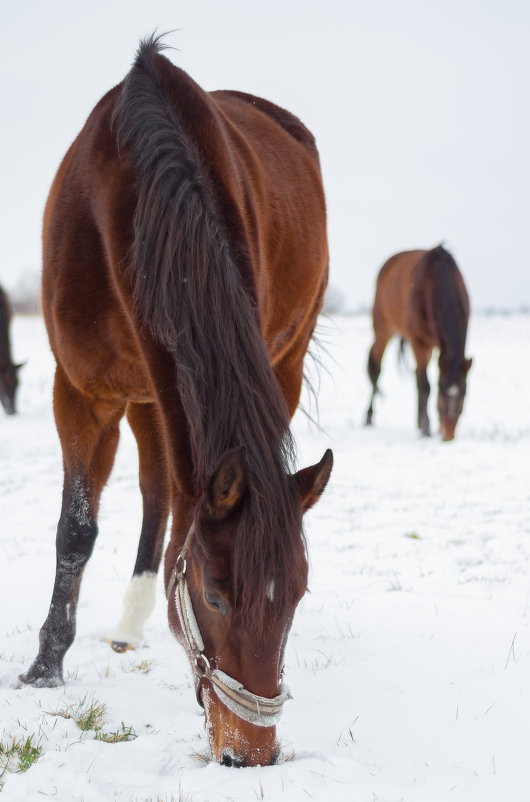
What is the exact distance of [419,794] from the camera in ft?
6.51

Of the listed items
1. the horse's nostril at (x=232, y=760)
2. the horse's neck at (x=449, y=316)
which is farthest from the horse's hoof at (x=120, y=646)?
the horse's neck at (x=449, y=316)

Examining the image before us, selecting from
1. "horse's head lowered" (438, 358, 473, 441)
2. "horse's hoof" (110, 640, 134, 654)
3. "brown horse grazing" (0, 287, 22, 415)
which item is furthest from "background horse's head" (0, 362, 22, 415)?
"horse's hoof" (110, 640, 134, 654)

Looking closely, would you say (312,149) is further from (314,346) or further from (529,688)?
(529,688)

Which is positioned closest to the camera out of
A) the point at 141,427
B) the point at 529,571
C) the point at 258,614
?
the point at 258,614

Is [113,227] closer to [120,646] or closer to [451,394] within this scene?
[120,646]

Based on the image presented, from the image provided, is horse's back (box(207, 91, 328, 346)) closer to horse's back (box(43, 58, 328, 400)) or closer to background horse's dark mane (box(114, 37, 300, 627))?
horse's back (box(43, 58, 328, 400))

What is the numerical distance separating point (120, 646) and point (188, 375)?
5.61 ft

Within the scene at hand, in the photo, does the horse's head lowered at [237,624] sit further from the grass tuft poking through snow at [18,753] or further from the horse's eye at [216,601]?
the grass tuft poking through snow at [18,753]

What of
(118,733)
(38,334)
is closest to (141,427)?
(118,733)

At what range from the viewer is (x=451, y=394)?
30.7ft

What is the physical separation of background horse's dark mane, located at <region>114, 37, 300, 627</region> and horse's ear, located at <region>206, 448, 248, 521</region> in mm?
34

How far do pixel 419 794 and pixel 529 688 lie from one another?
2.92 ft

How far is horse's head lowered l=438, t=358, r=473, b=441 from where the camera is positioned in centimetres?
920

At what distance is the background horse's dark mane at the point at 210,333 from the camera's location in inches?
69.3
